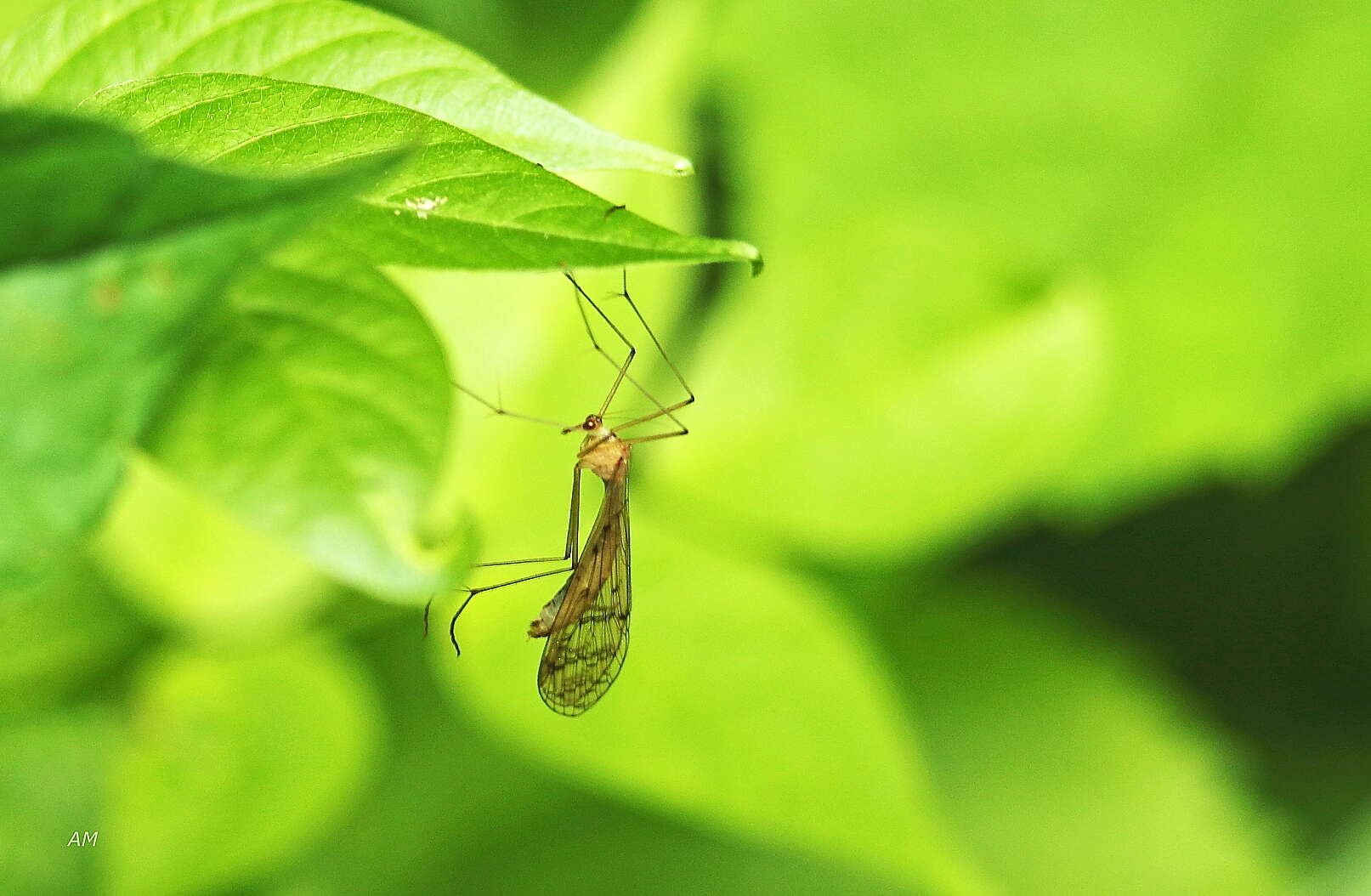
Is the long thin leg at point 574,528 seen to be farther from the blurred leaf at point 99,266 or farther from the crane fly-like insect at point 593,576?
the blurred leaf at point 99,266

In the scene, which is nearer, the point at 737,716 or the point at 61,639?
the point at 737,716

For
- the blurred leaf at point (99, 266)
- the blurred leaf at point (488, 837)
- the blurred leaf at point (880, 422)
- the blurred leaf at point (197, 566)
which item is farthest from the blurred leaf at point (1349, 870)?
the blurred leaf at point (99, 266)

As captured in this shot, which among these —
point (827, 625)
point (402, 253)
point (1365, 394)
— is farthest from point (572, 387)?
point (1365, 394)

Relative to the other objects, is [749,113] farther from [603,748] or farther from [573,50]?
[603,748]

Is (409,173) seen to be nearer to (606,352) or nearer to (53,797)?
(606,352)

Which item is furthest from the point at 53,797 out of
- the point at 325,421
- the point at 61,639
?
the point at 325,421

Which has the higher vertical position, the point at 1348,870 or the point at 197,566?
the point at 197,566
